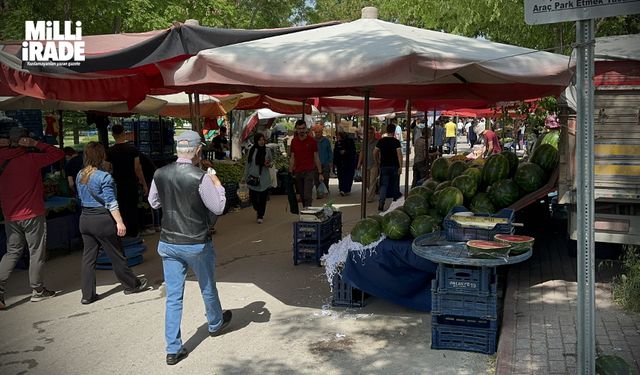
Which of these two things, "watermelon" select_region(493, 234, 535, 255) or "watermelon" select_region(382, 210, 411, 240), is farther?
"watermelon" select_region(382, 210, 411, 240)

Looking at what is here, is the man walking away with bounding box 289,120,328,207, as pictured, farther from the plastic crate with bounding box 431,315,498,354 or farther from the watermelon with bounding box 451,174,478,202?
the plastic crate with bounding box 431,315,498,354

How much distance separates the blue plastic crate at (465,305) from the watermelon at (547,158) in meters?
2.74

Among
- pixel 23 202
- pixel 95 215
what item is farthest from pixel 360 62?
pixel 23 202

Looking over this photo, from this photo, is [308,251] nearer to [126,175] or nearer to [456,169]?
[456,169]

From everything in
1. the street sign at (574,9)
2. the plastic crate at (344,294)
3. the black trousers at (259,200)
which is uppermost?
the street sign at (574,9)

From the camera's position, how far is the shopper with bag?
11297 millimetres

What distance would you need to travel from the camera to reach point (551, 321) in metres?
5.52

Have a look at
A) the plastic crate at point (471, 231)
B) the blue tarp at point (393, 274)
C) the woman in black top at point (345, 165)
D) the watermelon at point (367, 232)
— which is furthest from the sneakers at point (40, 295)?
the woman in black top at point (345, 165)

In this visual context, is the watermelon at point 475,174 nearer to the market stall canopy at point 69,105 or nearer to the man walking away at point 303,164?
the man walking away at point 303,164

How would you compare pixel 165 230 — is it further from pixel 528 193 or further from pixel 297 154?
pixel 297 154

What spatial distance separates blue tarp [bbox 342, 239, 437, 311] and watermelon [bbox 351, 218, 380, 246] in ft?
0.40

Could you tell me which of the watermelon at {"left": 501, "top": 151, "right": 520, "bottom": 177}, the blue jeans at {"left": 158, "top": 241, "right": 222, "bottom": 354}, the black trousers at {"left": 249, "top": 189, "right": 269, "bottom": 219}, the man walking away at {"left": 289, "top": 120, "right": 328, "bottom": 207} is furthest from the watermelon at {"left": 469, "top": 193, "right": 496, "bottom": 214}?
the black trousers at {"left": 249, "top": 189, "right": 269, "bottom": 219}

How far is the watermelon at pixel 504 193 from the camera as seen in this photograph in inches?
265

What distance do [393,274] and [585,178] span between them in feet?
9.66
